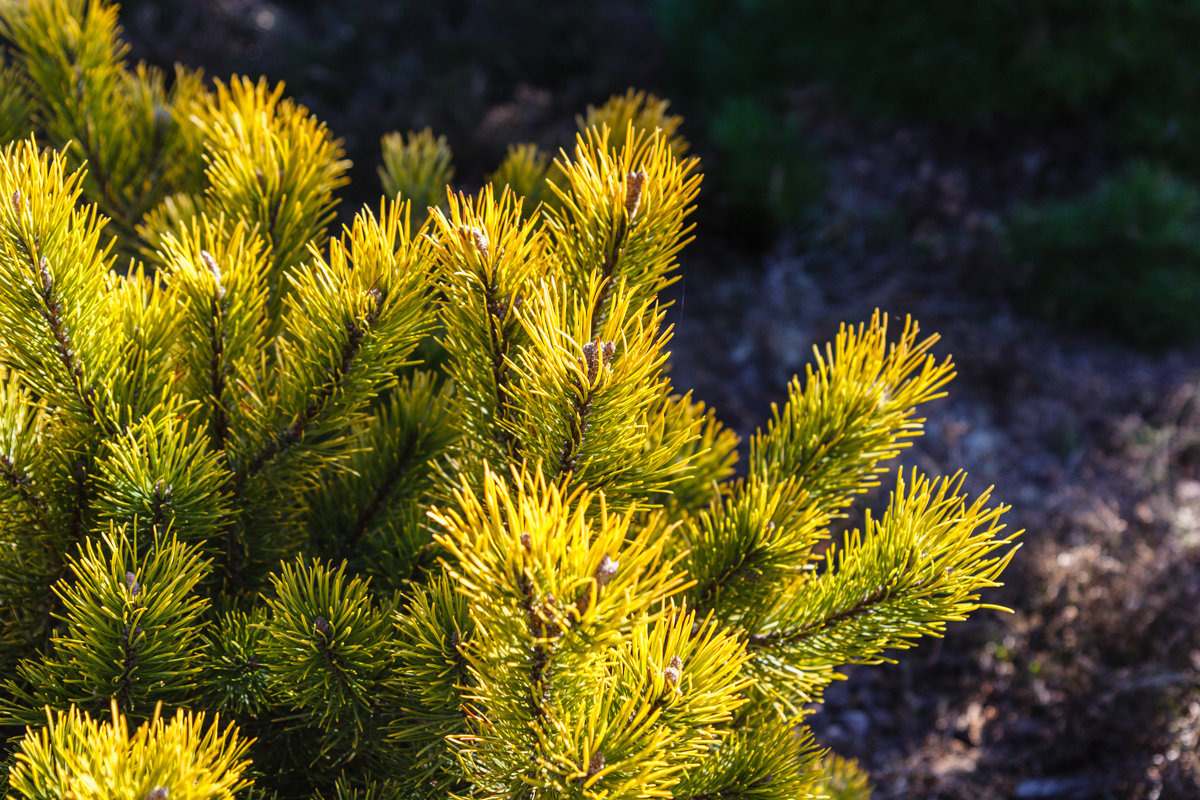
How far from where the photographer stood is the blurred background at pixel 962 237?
2529 millimetres

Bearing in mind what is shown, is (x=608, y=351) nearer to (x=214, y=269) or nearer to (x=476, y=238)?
(x=476, y=238)

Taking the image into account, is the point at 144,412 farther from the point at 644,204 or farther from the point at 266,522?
the point at 644,204

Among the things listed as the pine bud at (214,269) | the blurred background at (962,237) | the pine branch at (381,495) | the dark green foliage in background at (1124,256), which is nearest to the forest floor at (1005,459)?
the blurred background at (962,237)

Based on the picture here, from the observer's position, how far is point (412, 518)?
3.86 feet

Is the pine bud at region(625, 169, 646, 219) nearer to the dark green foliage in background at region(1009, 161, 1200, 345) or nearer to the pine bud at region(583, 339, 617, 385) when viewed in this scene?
the pine bud at region(583, 339, 617, 385)

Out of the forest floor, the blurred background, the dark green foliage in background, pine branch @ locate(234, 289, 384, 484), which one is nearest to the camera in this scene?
pine branch @ locate(234, 289, 384, 484)

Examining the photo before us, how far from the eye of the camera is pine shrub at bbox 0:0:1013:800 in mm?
782

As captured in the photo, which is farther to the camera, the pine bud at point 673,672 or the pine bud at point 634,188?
the pine bud at point 634,188

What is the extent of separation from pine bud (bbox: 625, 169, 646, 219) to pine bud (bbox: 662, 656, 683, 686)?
0.47 metres

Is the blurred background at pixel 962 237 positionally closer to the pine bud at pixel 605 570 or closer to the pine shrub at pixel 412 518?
the pine shrub at pixel 412 518

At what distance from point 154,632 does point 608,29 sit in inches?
207

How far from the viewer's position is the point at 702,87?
5.17 meters

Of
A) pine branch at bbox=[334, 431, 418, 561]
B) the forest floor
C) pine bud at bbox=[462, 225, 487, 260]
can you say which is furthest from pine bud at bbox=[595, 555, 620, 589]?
the forest floor

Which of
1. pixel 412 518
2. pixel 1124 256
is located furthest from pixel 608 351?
pixel 1124 256
